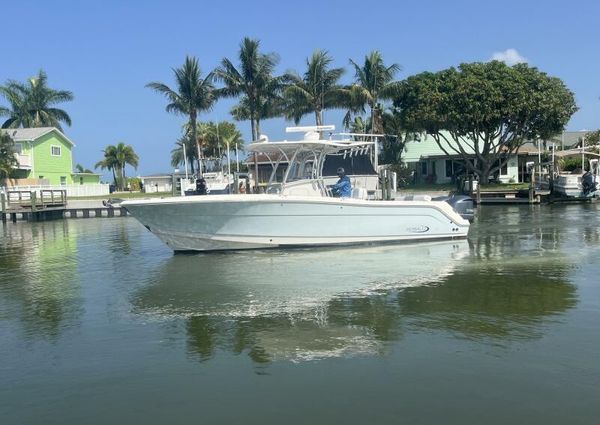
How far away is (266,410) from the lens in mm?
4602

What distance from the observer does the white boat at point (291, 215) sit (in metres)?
12.6

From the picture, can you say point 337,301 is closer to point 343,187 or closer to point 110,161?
point 343,187

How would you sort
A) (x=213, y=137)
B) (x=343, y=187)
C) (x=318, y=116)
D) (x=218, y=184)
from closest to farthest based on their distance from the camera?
(x=343, y=187) → (x=218, y=184) → (x=318, y=116) → (x=213, y=137)

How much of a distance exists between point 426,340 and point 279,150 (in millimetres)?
8128

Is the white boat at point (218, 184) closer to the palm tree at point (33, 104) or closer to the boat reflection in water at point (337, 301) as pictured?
the boat reflection in water at point (337, 301)

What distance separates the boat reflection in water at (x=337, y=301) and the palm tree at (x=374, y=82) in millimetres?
29634

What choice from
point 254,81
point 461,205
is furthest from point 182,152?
point 461,205

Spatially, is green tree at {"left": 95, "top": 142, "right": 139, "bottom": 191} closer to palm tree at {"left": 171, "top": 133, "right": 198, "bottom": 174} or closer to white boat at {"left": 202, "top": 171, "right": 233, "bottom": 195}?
palm tree at {"left": 171, "top": 133, "right": 198, "bottom": 174}

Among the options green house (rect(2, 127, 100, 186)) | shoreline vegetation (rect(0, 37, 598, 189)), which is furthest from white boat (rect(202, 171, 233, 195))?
green house (rect(2, 127, 100, 186))

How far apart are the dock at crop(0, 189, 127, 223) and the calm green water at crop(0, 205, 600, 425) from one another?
21883mm

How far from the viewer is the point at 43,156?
5153cm

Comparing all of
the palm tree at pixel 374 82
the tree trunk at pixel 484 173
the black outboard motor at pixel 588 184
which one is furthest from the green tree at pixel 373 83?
the black outboard motor at pixel 588 184

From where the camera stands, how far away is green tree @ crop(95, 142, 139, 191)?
73625mm

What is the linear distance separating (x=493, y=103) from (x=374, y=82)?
9657 mm
